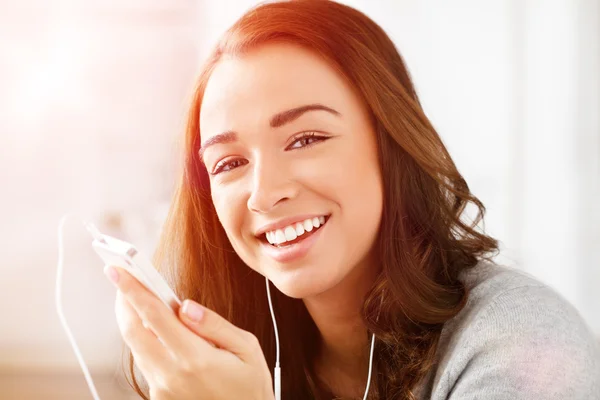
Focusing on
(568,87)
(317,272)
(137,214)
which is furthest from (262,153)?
(568,87)

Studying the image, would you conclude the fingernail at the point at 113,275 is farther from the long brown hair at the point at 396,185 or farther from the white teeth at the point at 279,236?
the long brown hair at the point at 396,185

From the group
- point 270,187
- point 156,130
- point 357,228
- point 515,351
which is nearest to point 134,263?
point 270,187

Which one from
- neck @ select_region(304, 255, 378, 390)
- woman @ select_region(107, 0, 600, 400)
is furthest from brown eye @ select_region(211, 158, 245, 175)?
neck @ select_region(304, 255, 378, 390)

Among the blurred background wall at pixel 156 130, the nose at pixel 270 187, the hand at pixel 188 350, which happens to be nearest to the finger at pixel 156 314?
the hand at pixel 188 350

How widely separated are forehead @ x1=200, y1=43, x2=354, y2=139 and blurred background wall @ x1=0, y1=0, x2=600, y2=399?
52 centimetres

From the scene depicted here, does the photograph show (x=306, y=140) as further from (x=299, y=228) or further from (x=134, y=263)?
(x=134, y=263)

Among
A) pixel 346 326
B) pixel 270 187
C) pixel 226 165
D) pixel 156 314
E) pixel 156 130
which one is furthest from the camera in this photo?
pixel 156 130

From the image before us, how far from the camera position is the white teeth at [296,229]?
83 centimetres

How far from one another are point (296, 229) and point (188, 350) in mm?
253

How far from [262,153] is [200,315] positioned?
0.27 meters

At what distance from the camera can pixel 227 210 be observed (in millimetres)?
886

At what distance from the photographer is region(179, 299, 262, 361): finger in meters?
0.66

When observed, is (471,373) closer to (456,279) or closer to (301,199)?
(456,279)

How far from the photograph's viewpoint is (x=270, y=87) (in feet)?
2.71
